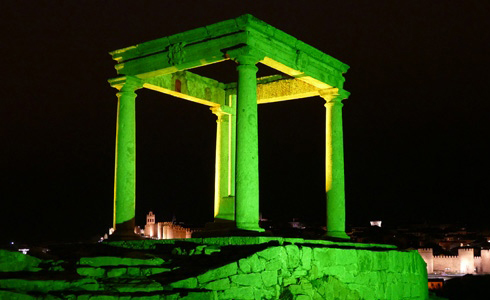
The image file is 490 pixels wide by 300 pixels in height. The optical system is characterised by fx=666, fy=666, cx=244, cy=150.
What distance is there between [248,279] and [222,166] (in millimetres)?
11969

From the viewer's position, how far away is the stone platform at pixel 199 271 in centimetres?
1513

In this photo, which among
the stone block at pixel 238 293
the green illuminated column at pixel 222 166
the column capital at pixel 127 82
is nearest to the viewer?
the stone block at pixel 238 293

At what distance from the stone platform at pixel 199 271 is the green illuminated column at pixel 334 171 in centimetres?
374

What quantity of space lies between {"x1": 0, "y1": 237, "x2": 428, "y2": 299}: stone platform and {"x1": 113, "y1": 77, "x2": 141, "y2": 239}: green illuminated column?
1.32 meters

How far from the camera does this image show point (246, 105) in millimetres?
20922

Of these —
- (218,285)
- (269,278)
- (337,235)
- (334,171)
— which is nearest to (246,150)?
(269,278)

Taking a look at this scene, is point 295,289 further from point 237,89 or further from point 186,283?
point 237,89

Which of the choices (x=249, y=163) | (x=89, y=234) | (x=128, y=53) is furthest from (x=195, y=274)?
(x=89, y=234)

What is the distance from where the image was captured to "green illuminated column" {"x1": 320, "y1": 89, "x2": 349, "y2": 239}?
1036 inches

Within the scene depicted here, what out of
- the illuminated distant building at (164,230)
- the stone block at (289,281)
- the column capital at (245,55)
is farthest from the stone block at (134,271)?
the illuminated distant building at (164,230)

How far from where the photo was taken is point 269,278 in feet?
57.6

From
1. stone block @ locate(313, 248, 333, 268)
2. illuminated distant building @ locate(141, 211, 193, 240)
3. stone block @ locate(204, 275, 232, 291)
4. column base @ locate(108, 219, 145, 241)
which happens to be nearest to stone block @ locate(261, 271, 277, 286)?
stone block @ locate(204, 275, 232, 291)

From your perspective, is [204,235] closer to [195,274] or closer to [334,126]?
[195,274]

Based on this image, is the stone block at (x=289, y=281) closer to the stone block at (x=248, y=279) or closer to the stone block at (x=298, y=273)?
the stone block at (x=298, y=273)
